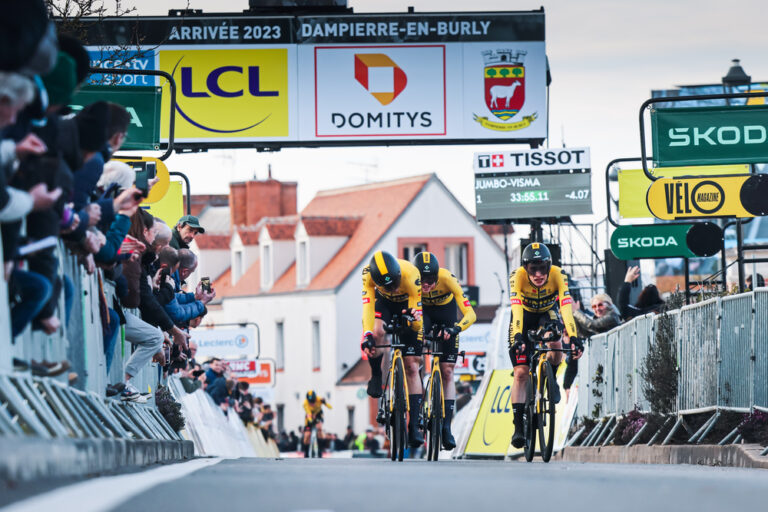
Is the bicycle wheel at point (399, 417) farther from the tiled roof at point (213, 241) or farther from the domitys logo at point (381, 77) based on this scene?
the tiled roof at point (213, 241)

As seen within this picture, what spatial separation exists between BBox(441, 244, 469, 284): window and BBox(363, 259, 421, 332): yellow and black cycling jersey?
58.0 meters

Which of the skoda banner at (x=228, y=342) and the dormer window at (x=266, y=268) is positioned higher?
the dormer window at (x=266, y=268)

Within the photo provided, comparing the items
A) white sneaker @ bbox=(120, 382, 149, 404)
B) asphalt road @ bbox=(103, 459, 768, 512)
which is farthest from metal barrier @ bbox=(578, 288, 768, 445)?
white sneaker @ bbox=(120, 382, 149, 404)

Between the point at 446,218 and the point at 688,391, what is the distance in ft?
186

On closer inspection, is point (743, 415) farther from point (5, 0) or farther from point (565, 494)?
point (5, 0)

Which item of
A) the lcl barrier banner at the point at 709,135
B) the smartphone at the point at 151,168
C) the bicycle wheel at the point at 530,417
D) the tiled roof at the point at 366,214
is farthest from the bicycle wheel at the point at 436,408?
the tiled roof at the point at 366,214

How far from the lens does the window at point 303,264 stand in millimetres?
75562

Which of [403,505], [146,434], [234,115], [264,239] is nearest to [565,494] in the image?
[403,505]

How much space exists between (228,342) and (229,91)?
27.9 metres

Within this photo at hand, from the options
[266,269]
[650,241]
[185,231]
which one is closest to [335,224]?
[266,269]

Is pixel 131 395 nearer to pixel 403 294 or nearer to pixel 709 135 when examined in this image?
pixel 403 294

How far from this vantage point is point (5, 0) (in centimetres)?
666

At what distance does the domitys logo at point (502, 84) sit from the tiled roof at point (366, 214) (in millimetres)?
41500

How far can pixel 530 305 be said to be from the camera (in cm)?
1437
